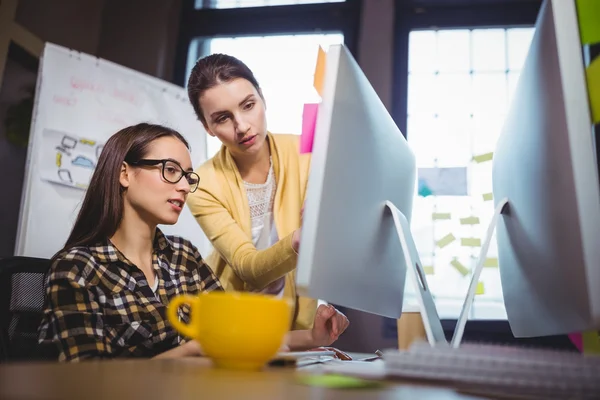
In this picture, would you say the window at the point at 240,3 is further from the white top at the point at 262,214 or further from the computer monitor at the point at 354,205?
the computer monitor at the point at 354,205

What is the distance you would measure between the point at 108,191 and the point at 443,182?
1.77 meters

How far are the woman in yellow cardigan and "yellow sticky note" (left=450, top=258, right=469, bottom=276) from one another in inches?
48.2

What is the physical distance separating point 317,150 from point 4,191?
7.53 ft

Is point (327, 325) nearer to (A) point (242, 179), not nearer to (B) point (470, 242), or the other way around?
(A) point (242, 179)

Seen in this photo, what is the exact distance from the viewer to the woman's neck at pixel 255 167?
162 centimetres

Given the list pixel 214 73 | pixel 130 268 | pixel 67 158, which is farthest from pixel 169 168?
pixel 67 158

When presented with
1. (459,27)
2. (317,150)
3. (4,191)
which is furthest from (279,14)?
(317,150)

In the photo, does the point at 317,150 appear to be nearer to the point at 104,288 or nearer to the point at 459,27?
the point at 104,288

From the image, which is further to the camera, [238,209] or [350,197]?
[238,209]

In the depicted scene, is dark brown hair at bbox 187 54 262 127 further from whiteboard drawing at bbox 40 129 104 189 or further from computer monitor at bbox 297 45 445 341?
whiteboard drawing at bbox 40 129 104 189

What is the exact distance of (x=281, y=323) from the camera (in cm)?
60

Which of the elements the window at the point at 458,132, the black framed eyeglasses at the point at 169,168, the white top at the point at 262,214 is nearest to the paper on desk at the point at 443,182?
the window at the point at 458,132

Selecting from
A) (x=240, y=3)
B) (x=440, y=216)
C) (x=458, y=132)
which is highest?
(x=240, y=3)

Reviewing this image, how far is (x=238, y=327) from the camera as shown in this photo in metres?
0.57
